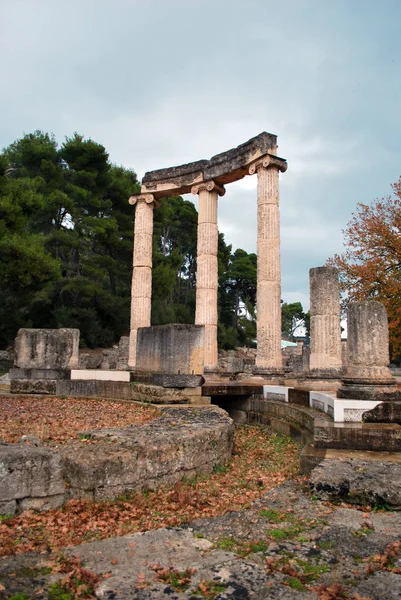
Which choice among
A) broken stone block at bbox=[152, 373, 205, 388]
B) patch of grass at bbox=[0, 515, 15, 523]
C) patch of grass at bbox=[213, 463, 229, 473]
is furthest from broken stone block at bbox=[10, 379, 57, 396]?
patch of grass at bbox=[0, 515, 15, 523]

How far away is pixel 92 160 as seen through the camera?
1205 inches

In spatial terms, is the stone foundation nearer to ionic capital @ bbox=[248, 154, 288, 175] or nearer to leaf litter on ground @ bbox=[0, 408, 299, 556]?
leaf litter on ground @ bbox=[0, 408, 299, 556]

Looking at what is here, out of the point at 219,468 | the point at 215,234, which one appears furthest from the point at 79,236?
the point at 219,468

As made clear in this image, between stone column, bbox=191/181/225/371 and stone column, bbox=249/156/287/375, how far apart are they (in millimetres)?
2487

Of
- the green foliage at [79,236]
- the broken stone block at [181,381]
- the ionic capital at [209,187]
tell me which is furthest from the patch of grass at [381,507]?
the green foliage at [79,236]

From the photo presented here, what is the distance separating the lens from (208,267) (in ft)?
56.8

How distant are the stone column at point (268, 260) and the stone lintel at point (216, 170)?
51 cm

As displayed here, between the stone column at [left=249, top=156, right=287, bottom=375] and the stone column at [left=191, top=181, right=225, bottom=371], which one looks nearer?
the stone column at [left=249, top=156, right=287, bottom=375]

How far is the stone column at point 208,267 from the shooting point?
16.9m

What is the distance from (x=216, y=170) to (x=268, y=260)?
179 inches

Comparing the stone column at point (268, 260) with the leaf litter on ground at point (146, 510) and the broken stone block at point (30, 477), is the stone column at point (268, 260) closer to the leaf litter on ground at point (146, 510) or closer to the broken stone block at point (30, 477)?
the leaf litter on ground at point (146, 510)

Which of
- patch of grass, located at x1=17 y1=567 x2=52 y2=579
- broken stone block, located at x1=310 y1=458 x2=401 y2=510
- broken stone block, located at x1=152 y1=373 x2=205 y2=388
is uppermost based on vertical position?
broken stone block, located at x1=152 y1=373 x2=205 y2=388

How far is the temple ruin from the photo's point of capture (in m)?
14.7

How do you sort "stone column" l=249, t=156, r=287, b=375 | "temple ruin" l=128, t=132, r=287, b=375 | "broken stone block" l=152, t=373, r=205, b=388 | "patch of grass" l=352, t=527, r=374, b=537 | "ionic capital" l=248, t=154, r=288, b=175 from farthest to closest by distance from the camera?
"ionic capital" l=248, t=154, r=288, b=175
"temple ruin" l=128, t=132, r=287, b=375
"stone column" l=249, t=156, r=287, b=375
"broken stone block" l=152, t=373, r=205, b=388
"patch of grass" l=352, t=527, r=374, b=537
